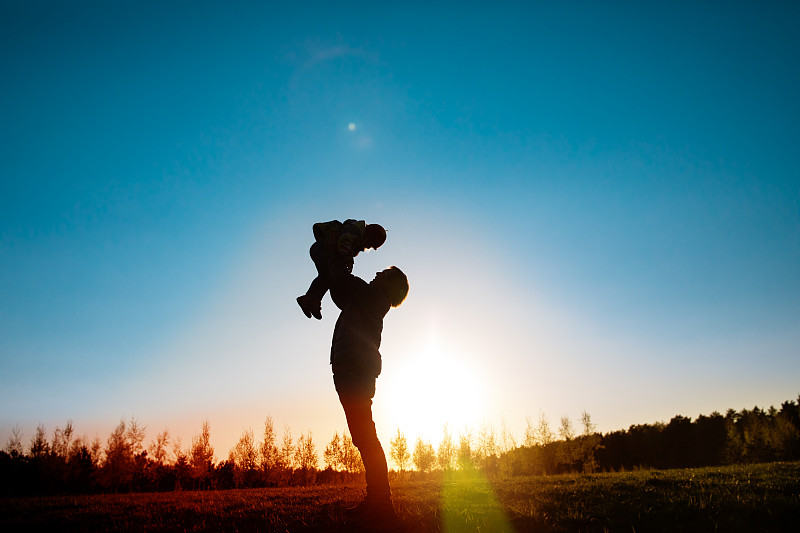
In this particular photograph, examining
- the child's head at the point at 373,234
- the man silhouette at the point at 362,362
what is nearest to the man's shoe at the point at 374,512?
the man silhouette at the point at 362,362

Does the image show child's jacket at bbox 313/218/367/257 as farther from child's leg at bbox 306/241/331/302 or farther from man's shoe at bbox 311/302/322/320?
man's shoe at bbox 311/302/322/320

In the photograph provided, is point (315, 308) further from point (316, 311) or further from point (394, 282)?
point (394, 282)

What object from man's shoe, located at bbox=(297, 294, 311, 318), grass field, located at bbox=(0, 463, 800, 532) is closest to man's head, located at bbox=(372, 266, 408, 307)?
man's shoe, located at bbox=(297, 294, 311, 318)

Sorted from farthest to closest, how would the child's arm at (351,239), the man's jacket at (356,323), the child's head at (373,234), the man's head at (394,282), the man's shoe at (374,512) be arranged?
the child's head at (373,234), the man's head at (394,282), the child's arm at (351,239), the man's jacket at (356,323), the man's shoe at (374,512)

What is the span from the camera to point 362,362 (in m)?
4.19

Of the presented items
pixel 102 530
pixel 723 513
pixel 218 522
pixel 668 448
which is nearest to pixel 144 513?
pixel 102 530

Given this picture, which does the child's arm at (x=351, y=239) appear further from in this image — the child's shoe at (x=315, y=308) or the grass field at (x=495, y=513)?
the grass field at (x=495, y=513)

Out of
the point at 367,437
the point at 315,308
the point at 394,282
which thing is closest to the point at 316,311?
the point at 315,308

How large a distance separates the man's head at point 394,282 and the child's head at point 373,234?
355 mm

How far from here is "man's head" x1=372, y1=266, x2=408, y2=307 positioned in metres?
4.87

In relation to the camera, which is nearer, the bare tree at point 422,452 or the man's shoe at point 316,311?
the man's shoe at point 316,311

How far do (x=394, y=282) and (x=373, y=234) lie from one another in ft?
1.98

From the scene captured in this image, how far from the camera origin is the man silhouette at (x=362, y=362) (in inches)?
156

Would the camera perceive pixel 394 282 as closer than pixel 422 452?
Yes
